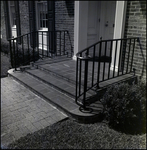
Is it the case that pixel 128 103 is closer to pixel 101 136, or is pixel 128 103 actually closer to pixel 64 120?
pixel 101 136

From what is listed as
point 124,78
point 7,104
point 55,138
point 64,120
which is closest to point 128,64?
point 124,78

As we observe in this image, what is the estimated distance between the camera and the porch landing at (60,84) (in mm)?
2959

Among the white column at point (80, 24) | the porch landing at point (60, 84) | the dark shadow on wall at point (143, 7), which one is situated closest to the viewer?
the porch landing at point (60, 84)

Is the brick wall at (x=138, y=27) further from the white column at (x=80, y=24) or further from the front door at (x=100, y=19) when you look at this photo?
the front door at (x=100, y=19)

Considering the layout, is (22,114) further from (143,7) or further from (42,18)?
(42,18)

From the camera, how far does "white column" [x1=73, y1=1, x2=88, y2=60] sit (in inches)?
193

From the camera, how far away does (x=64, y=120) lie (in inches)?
114

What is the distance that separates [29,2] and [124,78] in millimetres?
5391

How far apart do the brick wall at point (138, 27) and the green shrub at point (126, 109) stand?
109 centimetres

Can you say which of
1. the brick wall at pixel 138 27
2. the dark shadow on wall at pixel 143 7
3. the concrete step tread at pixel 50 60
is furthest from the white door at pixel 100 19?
the dark shadow on wall at pixel 143 7

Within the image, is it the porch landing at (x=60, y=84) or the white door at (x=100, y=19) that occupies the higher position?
the white door at (x=100, y=19)

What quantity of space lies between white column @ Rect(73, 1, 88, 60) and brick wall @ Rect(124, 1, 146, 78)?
62.0 inches

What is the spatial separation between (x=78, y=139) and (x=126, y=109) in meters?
0.83

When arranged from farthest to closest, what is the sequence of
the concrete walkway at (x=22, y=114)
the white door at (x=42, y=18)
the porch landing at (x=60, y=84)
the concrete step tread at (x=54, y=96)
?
the white door at (x=42, y=18), the porch landing at (x=60, y=84), the concrete step tread at (x=54, y=96), the concrete walkway at (x=22, y=114)
